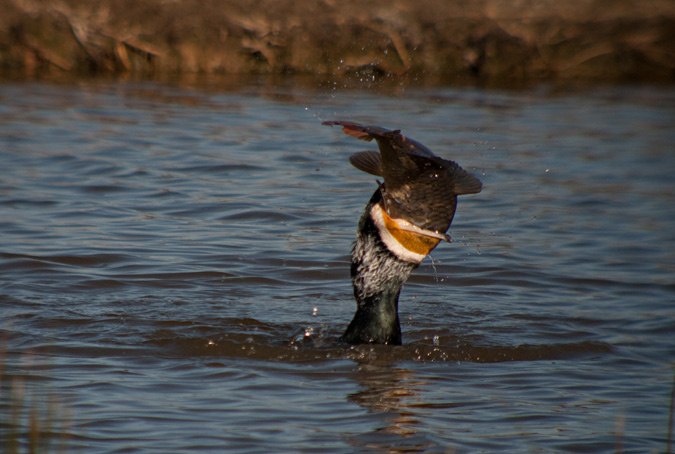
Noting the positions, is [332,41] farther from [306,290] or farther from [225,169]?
[306,290]

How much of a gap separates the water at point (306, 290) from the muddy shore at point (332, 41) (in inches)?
156

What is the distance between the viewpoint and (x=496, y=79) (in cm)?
1830

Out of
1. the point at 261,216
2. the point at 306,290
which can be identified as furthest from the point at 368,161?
the point at 261,216

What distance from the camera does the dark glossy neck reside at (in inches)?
177

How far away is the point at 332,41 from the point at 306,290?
12.0 m

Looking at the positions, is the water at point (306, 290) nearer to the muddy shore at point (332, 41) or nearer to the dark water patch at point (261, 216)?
the dark water patch at point (261, 216)

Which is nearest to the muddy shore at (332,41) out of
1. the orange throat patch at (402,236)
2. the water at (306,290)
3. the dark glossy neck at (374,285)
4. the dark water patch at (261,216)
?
the water at (306,290)

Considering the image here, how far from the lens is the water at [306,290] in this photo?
406cm

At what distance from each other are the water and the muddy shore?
3962 mm

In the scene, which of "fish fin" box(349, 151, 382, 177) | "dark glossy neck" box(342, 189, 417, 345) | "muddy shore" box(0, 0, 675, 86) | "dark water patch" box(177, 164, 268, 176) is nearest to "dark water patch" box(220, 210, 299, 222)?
"dark water patch" box(177, 164, 268, 176)

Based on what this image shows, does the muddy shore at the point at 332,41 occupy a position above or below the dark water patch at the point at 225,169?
above

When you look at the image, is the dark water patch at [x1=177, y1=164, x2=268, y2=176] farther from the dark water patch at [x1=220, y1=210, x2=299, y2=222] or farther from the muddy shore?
the muddy shore

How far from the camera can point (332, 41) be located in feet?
59.0

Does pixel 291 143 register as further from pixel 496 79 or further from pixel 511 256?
pixel 496 79
